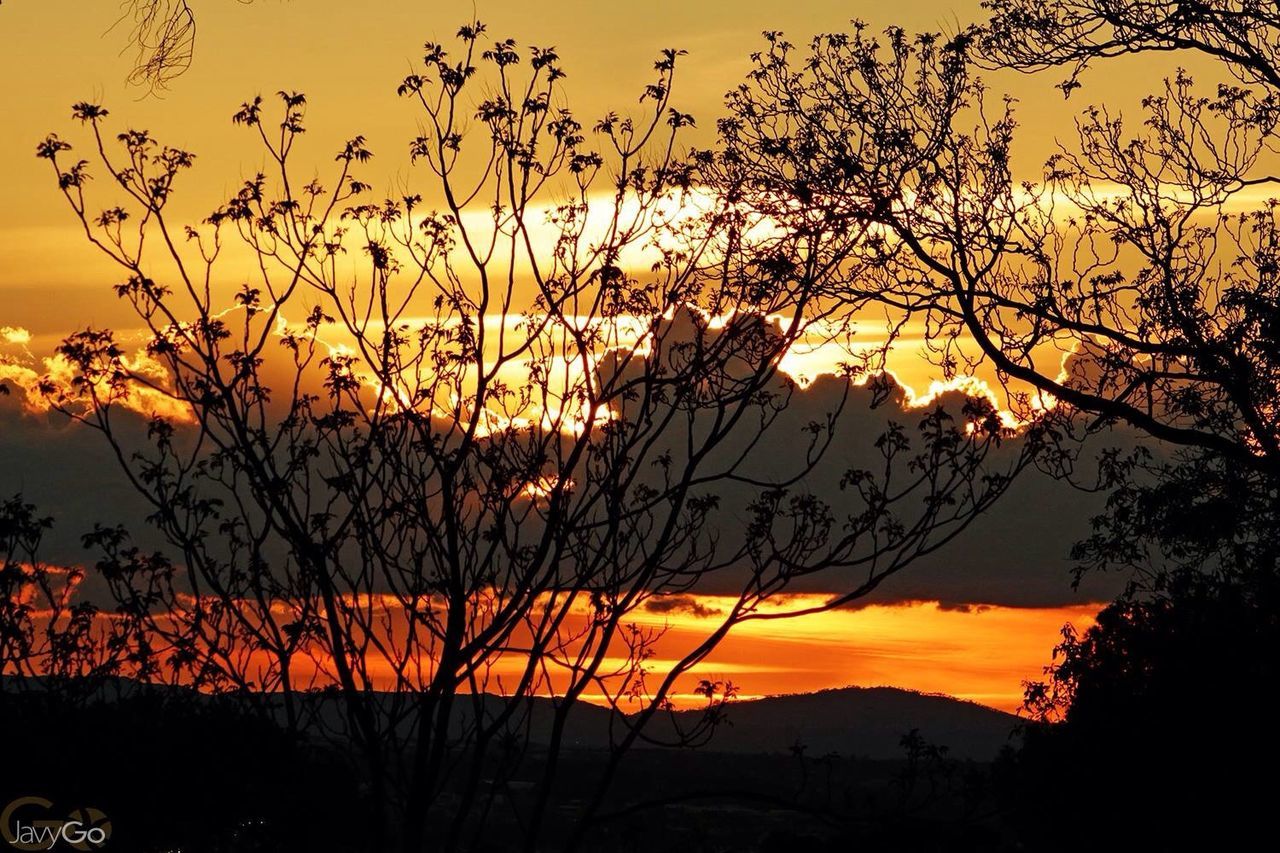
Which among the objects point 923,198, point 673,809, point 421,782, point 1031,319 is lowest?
point 673,809

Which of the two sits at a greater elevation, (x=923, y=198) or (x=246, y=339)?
(x=923, y=198)

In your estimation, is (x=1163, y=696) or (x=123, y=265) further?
(x=1163, y=696)

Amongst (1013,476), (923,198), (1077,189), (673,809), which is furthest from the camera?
(673,809)

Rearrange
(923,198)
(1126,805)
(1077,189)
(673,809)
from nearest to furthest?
1. (923,198)
2. (1077,189)
3. (1126,805)
4. (673,809)

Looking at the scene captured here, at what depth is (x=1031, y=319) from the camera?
2164 cm

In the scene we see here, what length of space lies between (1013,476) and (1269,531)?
29.3 feet

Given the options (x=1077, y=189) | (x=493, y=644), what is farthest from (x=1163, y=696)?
(x=493, y=644)

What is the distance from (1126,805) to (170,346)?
57.7ft

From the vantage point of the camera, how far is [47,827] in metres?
16.8

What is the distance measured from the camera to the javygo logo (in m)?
16.2

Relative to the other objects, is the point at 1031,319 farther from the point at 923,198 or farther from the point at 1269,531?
the point at 1269,531

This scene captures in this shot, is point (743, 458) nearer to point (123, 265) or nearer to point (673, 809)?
point (123, 265)

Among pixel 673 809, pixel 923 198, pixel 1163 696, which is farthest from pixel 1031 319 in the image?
pixel 673 809

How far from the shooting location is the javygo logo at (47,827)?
16.2 metres
